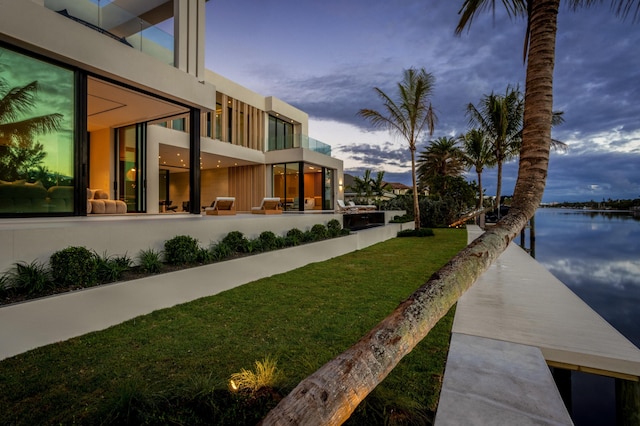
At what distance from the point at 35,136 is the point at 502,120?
21282 mm

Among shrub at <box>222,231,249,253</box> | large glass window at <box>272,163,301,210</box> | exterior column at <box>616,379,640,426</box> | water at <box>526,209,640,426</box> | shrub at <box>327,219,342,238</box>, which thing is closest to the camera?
exterior column at <box>616,379,640,426</box>

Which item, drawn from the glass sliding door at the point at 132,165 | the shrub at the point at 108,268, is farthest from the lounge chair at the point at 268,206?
the shrub at the point at 108,268

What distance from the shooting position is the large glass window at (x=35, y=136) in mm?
5605

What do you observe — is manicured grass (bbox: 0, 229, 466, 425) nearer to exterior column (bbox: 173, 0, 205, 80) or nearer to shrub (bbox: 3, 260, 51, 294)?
shrub (bbox: 3, 260, 51, 294)

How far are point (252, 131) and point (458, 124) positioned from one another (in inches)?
859

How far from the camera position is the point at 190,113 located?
9.34m

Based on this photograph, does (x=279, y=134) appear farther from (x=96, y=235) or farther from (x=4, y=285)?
(x=4, y=285)

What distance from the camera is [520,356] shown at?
9.62ft

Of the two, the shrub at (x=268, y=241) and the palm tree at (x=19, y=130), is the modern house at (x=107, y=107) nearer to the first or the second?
the palm tree at (x=19, y=130)

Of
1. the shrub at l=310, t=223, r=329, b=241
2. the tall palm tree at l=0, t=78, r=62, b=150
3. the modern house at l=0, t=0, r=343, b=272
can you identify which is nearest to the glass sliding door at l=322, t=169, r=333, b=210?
the modern house at l=0, t=0, r=343, b=272

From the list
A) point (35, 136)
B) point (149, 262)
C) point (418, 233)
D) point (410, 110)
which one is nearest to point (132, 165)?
point (35, 136)

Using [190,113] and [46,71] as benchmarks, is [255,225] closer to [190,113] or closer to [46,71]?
[190,113]

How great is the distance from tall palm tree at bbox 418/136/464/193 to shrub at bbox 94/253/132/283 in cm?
2967

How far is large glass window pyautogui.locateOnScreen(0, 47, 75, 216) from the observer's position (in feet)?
18.4
